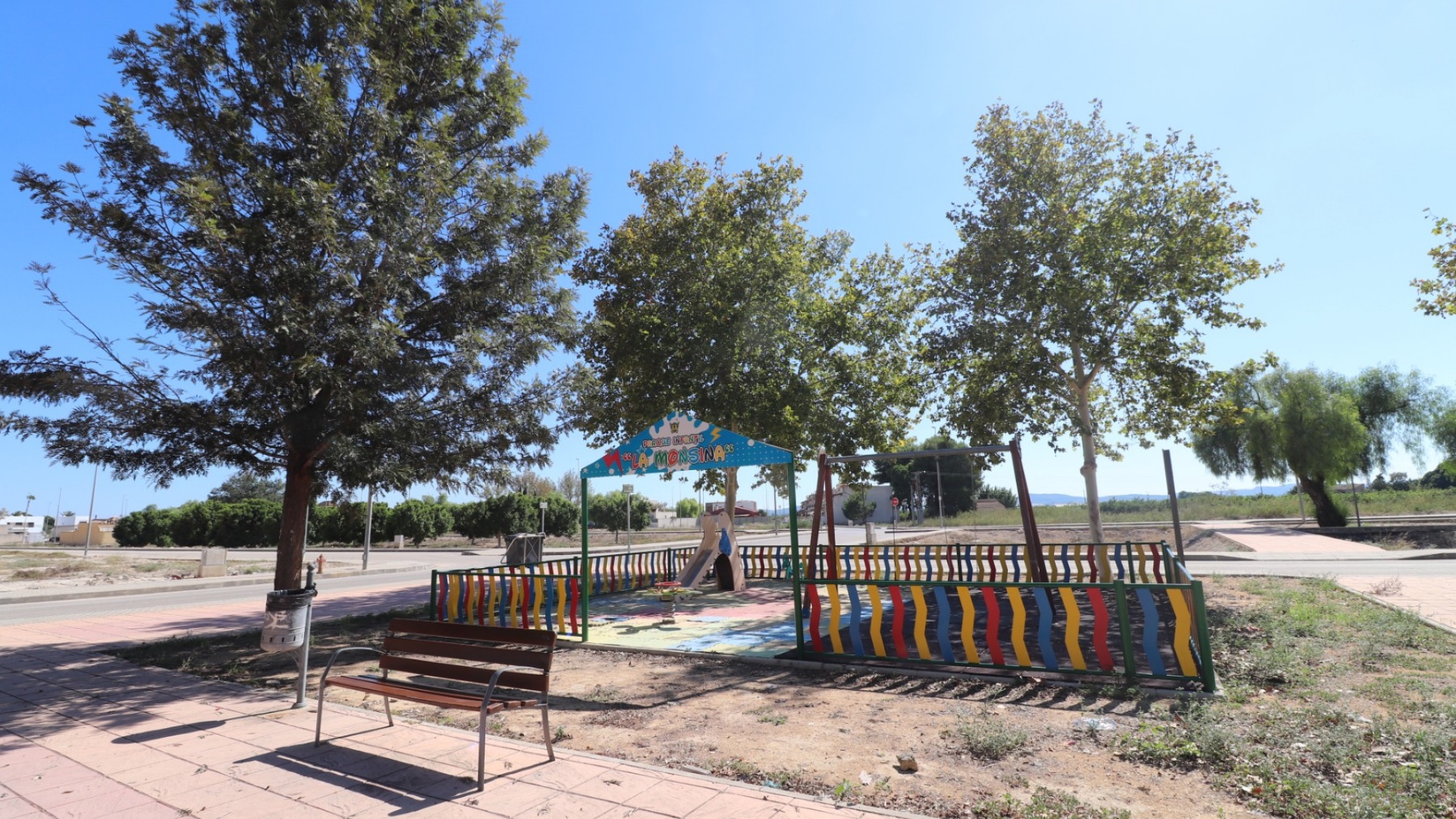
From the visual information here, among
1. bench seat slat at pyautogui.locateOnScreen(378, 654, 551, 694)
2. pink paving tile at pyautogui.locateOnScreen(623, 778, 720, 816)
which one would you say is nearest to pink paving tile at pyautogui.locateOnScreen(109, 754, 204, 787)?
bench seat slat at pyautogui.locateOnScreen(378, 654, 551, 694)

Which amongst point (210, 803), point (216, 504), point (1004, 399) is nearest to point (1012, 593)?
point (210, 803)

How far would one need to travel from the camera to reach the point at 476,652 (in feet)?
16.8

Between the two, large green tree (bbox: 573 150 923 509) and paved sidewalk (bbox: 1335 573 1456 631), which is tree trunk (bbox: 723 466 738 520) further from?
paved sidewalk (bbox: 1335 573 1456 631)

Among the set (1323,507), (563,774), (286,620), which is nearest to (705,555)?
(286,620)

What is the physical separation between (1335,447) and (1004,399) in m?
28.2

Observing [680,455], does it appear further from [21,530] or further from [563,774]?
[21,530]

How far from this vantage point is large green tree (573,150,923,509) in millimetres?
17438

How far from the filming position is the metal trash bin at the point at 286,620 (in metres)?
7.28

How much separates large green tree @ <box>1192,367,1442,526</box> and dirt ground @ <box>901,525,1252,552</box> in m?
4.77

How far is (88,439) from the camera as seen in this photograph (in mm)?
9273

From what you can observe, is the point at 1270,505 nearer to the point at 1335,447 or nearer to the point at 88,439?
the point at 1335,447

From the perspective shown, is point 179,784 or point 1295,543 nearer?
point 179,784

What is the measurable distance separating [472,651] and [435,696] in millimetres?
392

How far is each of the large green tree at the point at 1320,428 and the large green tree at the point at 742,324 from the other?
19692 mm
